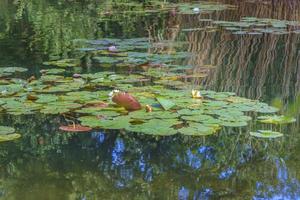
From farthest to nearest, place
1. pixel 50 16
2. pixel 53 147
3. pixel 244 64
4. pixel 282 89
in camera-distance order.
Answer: pixel 50 16 < pixel 244 64 < pixel 282 89 < pixel 53 147

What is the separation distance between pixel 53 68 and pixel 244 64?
52.2 inches

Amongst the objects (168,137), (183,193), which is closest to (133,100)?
(168,137)

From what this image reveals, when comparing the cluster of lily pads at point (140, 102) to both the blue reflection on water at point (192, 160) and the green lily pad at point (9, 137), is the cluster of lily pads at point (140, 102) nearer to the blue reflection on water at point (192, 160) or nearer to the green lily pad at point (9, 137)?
the blue reflection on water at point (192, 160)

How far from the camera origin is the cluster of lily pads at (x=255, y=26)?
16.2ft

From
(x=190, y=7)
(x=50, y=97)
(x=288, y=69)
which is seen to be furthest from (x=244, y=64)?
(x=190, y=7)

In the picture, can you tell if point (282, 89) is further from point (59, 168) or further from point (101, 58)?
point (59, 168)

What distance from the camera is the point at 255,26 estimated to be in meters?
5.21

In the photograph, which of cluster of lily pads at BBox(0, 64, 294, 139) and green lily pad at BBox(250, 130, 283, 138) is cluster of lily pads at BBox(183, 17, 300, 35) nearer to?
cluster of lily pads at BBox(0, 64, 294, 139)

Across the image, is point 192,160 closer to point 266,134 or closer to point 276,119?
point 266,134

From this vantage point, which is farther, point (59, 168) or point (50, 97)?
point (50, 97)

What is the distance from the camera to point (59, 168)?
2033 millimetres

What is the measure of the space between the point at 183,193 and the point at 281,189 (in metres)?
0.34

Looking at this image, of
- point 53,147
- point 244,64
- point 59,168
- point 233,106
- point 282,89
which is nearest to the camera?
point 59,168

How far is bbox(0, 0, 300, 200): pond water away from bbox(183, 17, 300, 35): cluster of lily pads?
0.01 metres
